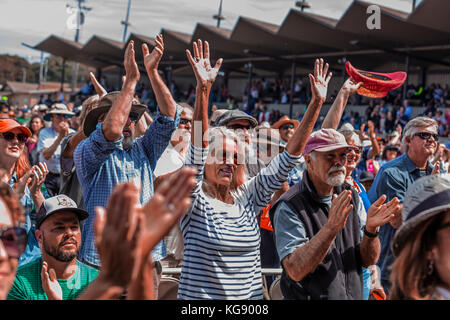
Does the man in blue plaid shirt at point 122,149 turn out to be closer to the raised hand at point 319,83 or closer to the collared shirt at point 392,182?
the raised hand at point 319,83

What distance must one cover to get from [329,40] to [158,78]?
20.7 meters

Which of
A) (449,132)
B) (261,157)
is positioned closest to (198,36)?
(449,132)

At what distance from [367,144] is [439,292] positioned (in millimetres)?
7550

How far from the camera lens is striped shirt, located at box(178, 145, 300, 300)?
2.82 meters

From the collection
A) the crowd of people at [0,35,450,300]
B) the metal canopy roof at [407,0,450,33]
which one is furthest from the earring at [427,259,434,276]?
the metal canopy roof at [407,0,450,33]

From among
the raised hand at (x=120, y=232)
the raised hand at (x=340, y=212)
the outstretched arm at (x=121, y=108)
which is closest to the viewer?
the raised hand at (x=120, y=232)

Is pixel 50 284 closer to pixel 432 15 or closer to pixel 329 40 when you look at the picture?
pixel 432 15

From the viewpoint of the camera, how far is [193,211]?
9.55ft

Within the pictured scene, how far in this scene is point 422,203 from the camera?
6.31ft

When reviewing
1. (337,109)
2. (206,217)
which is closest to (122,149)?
(206,217)

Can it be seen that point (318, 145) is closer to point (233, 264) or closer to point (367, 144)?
point (233, 264)

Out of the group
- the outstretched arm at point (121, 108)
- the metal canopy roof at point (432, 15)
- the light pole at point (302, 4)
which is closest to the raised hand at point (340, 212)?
the outstretched arm at point (121, 108)

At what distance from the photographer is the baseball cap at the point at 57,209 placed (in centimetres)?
326
